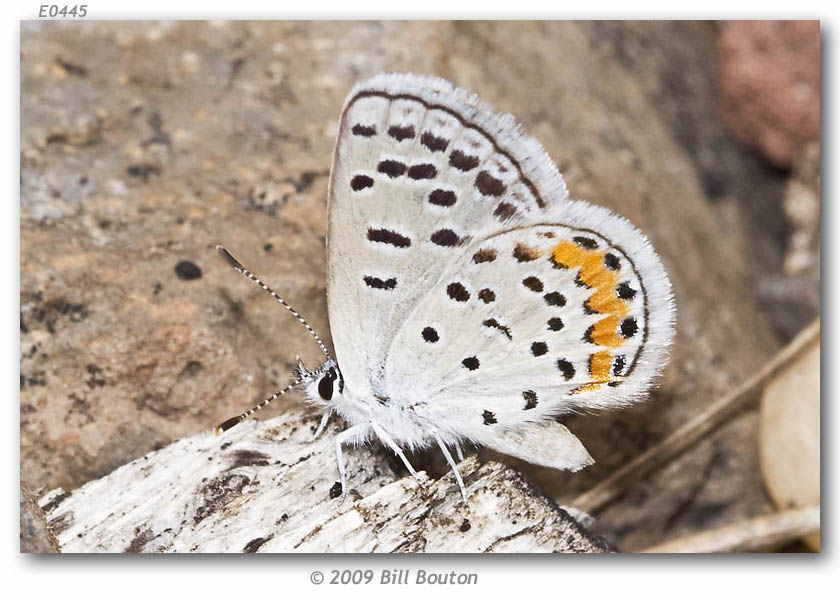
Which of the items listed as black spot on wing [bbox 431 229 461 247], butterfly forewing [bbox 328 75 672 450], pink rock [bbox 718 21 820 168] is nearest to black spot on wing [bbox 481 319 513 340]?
butterfly forewing [bbox 328 75 672 450]

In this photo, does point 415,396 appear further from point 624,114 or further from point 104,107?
point 624,114

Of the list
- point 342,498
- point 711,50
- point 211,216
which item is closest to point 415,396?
point 342,498

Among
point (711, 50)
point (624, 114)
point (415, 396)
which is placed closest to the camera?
point (415, 396)

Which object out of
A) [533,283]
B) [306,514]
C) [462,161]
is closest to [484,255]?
[533,283]

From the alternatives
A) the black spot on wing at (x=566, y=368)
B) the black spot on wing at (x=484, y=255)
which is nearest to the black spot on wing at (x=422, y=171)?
the black spot on wing at (x=484, y=255)

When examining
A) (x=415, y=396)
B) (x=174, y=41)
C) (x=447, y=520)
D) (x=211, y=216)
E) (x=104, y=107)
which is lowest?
(x=447, y=520)

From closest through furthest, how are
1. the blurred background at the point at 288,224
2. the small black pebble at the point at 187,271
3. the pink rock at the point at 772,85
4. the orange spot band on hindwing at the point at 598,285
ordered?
the orange spot band on hindwing at the point at 598,285 < the blurred background at the point at 288,224 < the small black pebble at the point at 187,271 < the pink rock at the point at 772,85

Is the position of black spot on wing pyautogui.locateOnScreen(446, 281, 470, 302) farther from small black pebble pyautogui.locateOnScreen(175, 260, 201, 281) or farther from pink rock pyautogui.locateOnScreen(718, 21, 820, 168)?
pink rock pyautogui.locateOnScreen(718, 21, 820, 168)

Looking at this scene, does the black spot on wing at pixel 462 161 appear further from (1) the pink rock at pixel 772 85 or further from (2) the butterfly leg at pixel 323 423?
(1) the pink rock at pixel 772 85
